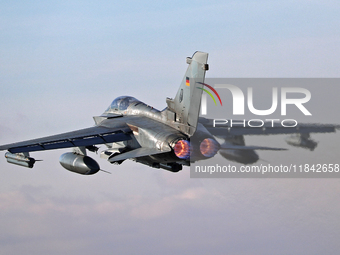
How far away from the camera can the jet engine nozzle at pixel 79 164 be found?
43031 mm

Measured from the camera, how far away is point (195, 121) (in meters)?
40.3

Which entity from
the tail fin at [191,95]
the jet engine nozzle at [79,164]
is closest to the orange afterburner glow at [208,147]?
the tail fin at [191,95]

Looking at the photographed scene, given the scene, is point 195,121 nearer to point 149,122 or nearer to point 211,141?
point 211,141

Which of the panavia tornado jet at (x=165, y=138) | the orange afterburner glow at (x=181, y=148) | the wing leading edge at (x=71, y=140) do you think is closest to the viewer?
the orange afterburner glow at (x=181, y=148)

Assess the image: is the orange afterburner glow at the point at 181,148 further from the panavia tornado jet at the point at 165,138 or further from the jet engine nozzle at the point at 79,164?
the jet engine nozzle at the point at 79,164

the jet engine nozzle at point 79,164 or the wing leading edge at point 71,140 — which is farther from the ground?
the wing leading edge at point 71,140

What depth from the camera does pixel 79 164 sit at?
43.3 m

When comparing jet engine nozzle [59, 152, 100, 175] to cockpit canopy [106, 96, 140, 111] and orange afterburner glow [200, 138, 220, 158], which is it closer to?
cockpit canopy [106, 96, 140, 111]

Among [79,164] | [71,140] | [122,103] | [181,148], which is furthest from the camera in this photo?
[122,103]

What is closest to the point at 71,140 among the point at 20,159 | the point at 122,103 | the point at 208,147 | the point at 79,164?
the point at 79,164

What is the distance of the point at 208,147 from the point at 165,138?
248cm

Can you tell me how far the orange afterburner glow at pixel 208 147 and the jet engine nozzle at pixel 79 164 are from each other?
272 inches

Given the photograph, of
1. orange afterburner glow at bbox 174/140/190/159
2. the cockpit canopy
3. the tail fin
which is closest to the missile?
the cockpit canopy

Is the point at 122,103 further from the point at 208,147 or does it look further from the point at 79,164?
the point at 208,147
